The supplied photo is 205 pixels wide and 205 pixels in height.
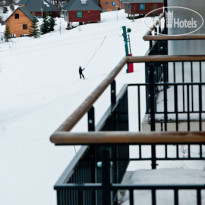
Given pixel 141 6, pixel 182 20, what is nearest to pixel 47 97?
pixel 182 20

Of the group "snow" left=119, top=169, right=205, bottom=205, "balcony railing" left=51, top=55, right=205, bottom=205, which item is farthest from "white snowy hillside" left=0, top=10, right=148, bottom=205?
"balcony railing" left=51, top=55, right=205, bottom=205

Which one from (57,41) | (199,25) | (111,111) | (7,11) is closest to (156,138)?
(111,111)

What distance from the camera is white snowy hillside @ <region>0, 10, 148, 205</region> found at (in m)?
12.6

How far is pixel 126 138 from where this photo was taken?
95.6 inches

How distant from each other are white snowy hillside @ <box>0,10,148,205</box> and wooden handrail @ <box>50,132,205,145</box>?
8.35 m

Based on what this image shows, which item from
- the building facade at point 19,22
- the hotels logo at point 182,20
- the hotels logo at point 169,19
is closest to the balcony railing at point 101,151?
the hotels logo at point 182,20

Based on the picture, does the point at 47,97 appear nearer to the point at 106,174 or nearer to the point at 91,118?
the point at 91,118

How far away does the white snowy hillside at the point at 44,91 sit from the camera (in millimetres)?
12625

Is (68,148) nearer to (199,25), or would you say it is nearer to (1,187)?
(1,187)

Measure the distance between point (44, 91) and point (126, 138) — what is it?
26.9m

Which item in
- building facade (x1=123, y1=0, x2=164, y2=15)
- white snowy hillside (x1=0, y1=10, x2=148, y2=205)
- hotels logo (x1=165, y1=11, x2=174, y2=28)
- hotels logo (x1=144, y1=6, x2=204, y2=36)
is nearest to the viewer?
hotels logo (x1=144, y1=6, x2=204, y2=36)

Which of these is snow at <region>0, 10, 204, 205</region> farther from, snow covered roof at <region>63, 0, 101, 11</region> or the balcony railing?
snow covered roof at <region>63, 0, 101, 11</region>

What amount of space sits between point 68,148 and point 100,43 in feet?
97.2

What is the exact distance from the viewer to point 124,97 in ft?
16.5
